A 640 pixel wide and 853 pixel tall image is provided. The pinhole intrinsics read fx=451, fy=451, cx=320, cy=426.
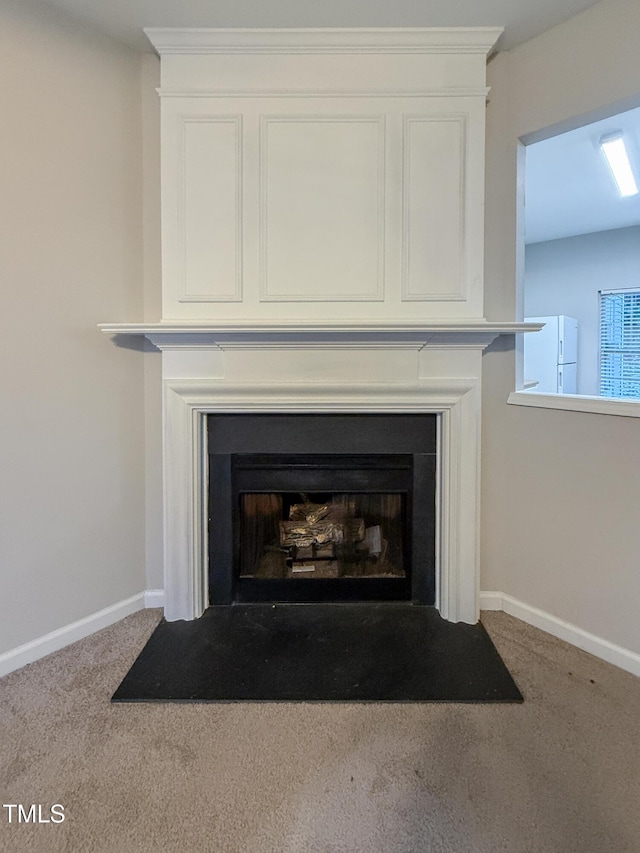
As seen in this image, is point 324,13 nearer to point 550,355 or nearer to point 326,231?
point 326,231

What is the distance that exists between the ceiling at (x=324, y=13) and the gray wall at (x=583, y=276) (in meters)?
3.23

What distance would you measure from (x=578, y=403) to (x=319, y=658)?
1.41 metres

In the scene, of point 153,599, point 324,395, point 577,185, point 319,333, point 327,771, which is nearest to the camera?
point 327,771

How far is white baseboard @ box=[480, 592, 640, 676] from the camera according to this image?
1672 millimetres

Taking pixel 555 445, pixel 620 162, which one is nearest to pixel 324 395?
pixel 555 445

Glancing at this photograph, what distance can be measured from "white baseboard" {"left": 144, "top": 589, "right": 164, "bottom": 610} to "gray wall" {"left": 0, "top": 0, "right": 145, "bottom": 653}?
85 mm

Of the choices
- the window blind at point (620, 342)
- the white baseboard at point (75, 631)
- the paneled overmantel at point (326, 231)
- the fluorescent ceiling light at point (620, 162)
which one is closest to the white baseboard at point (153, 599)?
the white baseboard at point (75, 631)

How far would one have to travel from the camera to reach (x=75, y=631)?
1.85 metres

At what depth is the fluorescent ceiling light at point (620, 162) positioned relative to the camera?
254cm

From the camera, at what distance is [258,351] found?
190cm

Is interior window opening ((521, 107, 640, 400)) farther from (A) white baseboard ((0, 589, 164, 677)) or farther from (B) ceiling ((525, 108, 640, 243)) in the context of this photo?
(A) white baseboard ((0, 589, 164, 677))

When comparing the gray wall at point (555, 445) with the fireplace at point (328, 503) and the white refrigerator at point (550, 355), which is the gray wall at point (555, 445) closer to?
the fireplace at point (328, 503)

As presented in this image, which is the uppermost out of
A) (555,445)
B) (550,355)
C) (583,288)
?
(583,288)

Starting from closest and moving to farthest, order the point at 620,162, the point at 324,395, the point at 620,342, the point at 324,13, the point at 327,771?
the point at 327,771 → the point at 324,13 → the point at 324,395 → the point at 620,162 → the point at 620,342
